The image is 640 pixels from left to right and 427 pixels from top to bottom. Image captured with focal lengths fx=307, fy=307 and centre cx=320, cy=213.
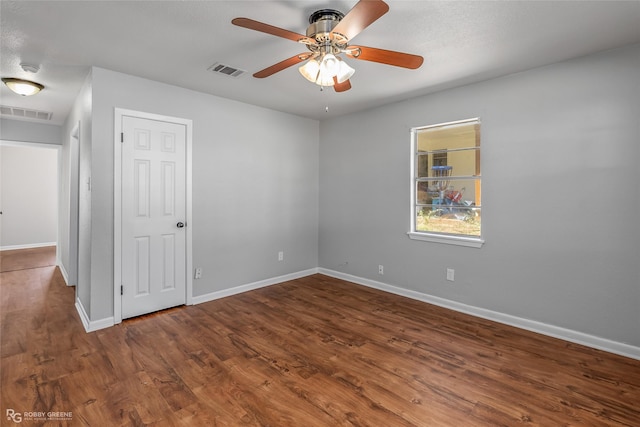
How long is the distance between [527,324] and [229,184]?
3.74 m

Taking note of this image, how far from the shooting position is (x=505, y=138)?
3188 mm

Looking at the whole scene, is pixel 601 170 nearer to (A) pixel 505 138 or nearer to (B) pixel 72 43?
(A) pixel 505 138

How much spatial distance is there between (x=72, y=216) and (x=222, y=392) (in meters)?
3.83

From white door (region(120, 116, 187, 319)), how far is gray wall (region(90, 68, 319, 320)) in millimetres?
138

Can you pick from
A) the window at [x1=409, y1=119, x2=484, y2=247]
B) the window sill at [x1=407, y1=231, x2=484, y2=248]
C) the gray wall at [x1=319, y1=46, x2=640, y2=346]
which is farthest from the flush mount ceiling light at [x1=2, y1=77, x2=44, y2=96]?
the window sill at [x1=407, y1=231, x2=484, y2=248]

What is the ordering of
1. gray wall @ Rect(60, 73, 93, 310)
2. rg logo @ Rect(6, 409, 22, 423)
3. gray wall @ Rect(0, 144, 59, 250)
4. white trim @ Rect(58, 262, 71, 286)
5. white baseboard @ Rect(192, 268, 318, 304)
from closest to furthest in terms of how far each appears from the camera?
rg logo @ Rect(6, 409, 22, 423) → gray wall @ Rect(60, 73, 93, 310) → white baseboard @ Rect(192, 268, 318, 304) → white trim @ Rect(58, 262, 71, 286) → gray wall @ Rect(0, 144, 59, 250)

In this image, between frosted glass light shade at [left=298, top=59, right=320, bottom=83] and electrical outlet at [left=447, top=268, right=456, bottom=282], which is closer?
frosted glass light shade at [left=298, top=59, right=320, bottom=83]

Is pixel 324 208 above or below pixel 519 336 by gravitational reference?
above

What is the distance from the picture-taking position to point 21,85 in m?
3.19

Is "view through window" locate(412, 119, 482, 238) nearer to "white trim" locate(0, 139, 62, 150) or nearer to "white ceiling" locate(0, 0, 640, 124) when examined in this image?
"white ceiling" locate(0, 0, 640, 124)

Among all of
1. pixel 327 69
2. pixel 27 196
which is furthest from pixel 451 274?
pixel 27 196

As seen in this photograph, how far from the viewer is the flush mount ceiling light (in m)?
3.17

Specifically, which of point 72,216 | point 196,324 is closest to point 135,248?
point 196,324

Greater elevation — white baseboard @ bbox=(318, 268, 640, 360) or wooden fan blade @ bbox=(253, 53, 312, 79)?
wooden fan blade @ bbox=(253, 53, 312, 79)
